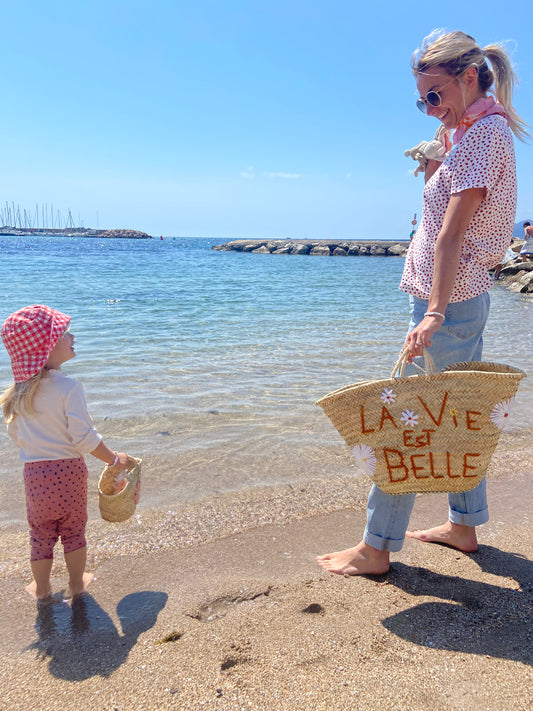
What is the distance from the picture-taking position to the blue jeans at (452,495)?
86.3 inches

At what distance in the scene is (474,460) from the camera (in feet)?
6.72

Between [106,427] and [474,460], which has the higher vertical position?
[474,460]

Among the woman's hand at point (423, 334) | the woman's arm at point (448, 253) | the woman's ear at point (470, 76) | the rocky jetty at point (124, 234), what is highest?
the rocky jetty at point (124, 234)

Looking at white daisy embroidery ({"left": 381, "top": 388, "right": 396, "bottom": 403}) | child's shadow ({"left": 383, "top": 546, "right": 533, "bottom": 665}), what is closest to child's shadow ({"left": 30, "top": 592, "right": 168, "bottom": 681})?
child's shadow ({"left": 383, "top": 546, "right": 533, "bottom": 665})

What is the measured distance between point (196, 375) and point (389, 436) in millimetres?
4432

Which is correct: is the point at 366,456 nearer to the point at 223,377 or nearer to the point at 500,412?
the point at 500,412

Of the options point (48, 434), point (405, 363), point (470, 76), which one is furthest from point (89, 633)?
point (470, 76)

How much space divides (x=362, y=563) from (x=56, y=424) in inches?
59.0

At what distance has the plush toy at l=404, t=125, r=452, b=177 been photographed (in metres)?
2.37

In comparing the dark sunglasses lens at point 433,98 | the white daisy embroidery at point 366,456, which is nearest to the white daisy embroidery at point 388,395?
the white daisy embroidery at point 366,456

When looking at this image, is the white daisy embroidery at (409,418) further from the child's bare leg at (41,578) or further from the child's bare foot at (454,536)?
the child's bare leg at (41,578)

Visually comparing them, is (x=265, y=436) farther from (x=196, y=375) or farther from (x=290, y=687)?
(x=290, y=687)

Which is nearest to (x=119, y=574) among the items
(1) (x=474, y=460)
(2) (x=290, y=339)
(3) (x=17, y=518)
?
(3) (x=17, y=518)

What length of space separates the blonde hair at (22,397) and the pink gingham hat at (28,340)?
1.0 inches
